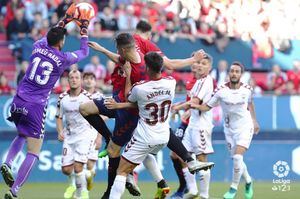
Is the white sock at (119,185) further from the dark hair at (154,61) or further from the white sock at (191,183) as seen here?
the white sock at (191,183)

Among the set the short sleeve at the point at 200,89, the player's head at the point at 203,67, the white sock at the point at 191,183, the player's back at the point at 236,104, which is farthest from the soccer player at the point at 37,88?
the player's back at the point at 236,104

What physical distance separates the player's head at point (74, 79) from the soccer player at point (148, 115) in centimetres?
394

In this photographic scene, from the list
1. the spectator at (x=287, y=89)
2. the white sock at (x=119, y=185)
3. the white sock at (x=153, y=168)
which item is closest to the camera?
the white sock at (x=119, y=185)

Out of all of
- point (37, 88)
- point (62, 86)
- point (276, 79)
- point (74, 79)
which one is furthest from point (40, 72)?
point (276, 79)

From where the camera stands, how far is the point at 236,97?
17.9 m

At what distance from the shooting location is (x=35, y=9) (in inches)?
1084

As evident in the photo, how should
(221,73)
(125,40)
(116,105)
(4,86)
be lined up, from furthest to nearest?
1. (221,73)
2. (4,86)
3. (125,40)
4. (116,105)

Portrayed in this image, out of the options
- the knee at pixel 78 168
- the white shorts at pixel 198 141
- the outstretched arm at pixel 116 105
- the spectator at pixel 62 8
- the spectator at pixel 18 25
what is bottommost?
the knee at pixel 78 168

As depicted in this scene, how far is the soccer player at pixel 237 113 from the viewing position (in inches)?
697

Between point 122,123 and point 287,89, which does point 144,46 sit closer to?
point 122,123

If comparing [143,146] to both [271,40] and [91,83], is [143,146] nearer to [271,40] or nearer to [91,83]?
[91,83]

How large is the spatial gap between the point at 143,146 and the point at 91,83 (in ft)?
16.7

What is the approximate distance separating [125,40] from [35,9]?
13588mm

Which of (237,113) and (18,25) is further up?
(18,25)
